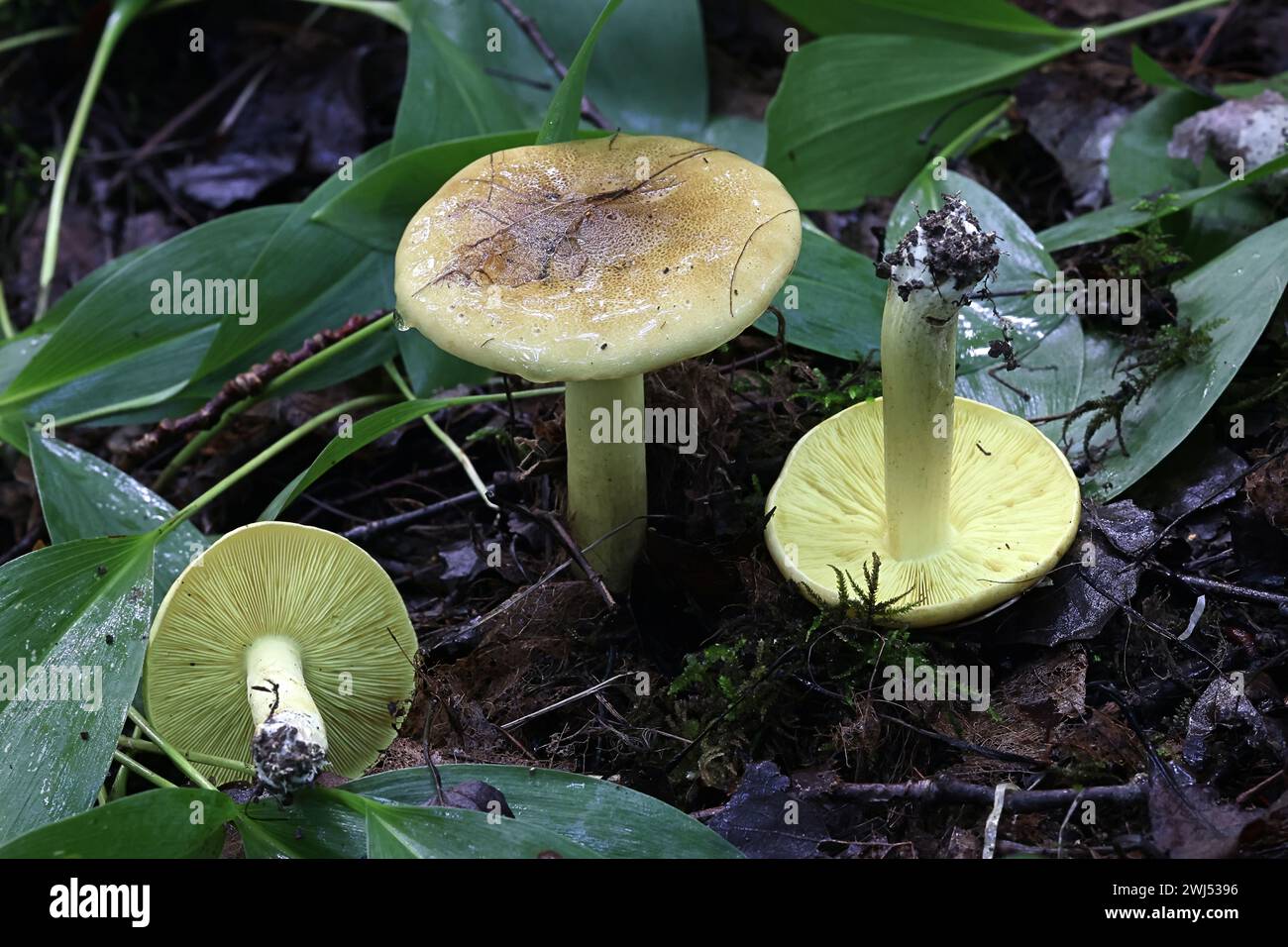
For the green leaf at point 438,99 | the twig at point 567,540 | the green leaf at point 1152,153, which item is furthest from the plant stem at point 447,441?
the green leaf at point 1152,153

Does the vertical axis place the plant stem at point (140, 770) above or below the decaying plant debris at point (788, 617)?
below

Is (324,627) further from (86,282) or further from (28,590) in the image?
(86,282)

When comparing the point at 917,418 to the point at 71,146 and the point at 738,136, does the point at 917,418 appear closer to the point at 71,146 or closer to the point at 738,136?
the point at 738,136

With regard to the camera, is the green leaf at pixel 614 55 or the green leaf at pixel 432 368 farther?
the green leaf at pixel 614 55

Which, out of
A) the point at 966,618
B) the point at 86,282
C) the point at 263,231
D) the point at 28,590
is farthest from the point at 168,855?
the point at 86,282

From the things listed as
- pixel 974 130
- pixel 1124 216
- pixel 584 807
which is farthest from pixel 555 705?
pixel 974 130

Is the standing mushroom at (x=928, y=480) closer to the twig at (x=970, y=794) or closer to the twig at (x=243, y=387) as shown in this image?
the twig at (x=970, y=794)
